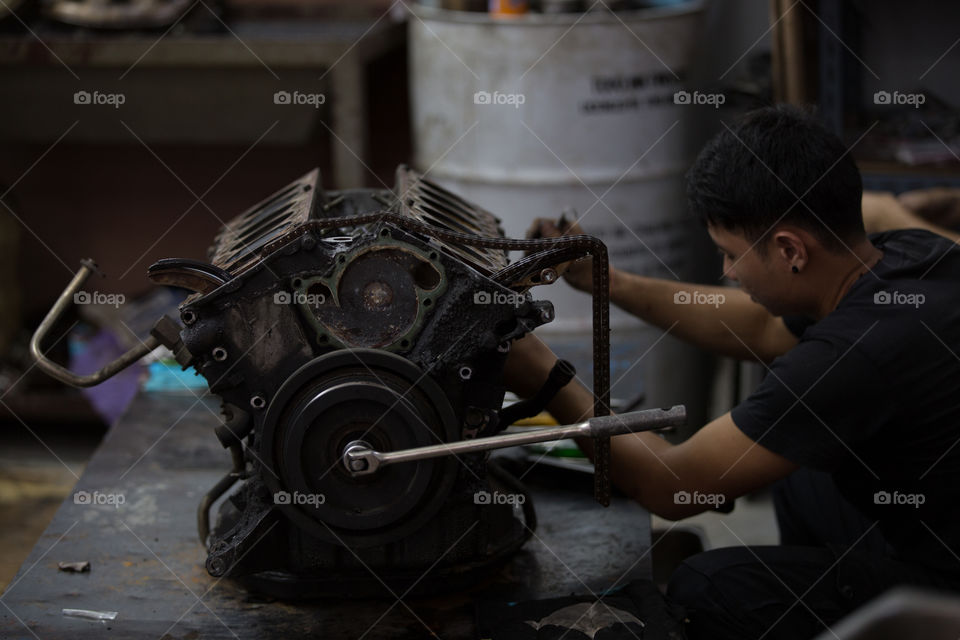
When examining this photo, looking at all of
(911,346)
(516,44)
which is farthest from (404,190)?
(516,44)

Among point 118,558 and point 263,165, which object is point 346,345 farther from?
point 263,165

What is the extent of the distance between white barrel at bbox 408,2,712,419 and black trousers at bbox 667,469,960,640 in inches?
46.3

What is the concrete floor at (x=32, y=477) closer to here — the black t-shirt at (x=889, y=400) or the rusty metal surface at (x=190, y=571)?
the rusty metal surface at (x=190, y=571)

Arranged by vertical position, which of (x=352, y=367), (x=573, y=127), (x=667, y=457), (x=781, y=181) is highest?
(x=573, y=127)

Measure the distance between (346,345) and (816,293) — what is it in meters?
0.75

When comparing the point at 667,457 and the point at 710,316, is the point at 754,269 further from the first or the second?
the point at 710,316

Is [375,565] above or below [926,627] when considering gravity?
below

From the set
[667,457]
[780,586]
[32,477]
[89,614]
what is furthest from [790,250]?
[32,477]

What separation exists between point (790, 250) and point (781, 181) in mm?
110

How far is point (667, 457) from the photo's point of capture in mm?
1581

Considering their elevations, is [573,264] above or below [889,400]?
Answer: above

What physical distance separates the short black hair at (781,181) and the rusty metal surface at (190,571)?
20.9 inches

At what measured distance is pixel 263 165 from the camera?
3.53 m

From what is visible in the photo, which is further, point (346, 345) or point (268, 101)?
point (268, 101)
